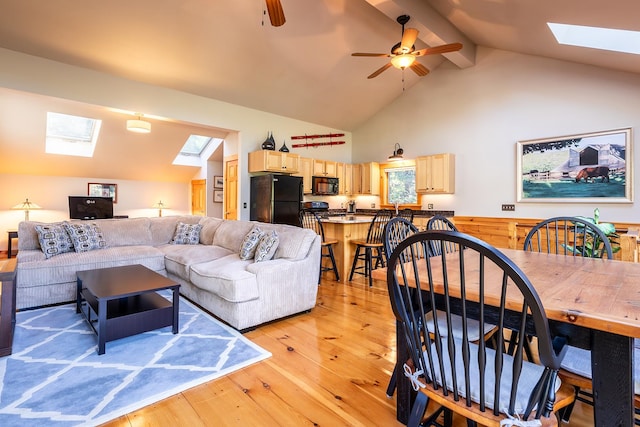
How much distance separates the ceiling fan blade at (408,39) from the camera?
3.42 metres

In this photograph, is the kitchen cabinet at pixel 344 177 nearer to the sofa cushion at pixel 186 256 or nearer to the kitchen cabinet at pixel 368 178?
the kitchen cabinet at pixel 368 178

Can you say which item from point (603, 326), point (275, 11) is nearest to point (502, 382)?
point (603, 326)

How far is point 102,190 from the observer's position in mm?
7461

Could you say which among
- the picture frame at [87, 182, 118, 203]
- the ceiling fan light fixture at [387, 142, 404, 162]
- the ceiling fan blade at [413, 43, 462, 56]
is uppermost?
the ceiling fan blade at [413, 43, 462, 56]

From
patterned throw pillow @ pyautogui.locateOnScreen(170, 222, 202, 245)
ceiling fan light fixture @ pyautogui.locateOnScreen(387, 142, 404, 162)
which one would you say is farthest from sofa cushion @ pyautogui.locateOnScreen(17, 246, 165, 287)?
ceiling fan light fixture @ pyautogui.locateOnScreen(387, 142, 404, 162)

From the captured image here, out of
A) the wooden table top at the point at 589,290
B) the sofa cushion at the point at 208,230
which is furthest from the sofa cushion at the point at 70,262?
the wooden table top at the point at 589,290

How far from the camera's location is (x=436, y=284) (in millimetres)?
1310

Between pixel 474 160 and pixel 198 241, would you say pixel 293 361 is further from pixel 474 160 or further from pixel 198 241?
Result: pixel 474 160

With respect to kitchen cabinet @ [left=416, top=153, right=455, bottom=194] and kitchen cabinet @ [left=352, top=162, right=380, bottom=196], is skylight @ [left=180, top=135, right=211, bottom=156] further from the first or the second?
kitchen cabinet @ [left=416, top=153, right=455, bottom=194]

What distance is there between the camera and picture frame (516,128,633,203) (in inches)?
173

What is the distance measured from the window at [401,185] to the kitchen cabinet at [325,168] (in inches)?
47.0

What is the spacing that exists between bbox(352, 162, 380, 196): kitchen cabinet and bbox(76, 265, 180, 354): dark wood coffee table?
518cm

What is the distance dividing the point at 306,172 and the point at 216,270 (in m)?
4.07

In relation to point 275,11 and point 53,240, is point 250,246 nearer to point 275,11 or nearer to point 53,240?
point 275,11
